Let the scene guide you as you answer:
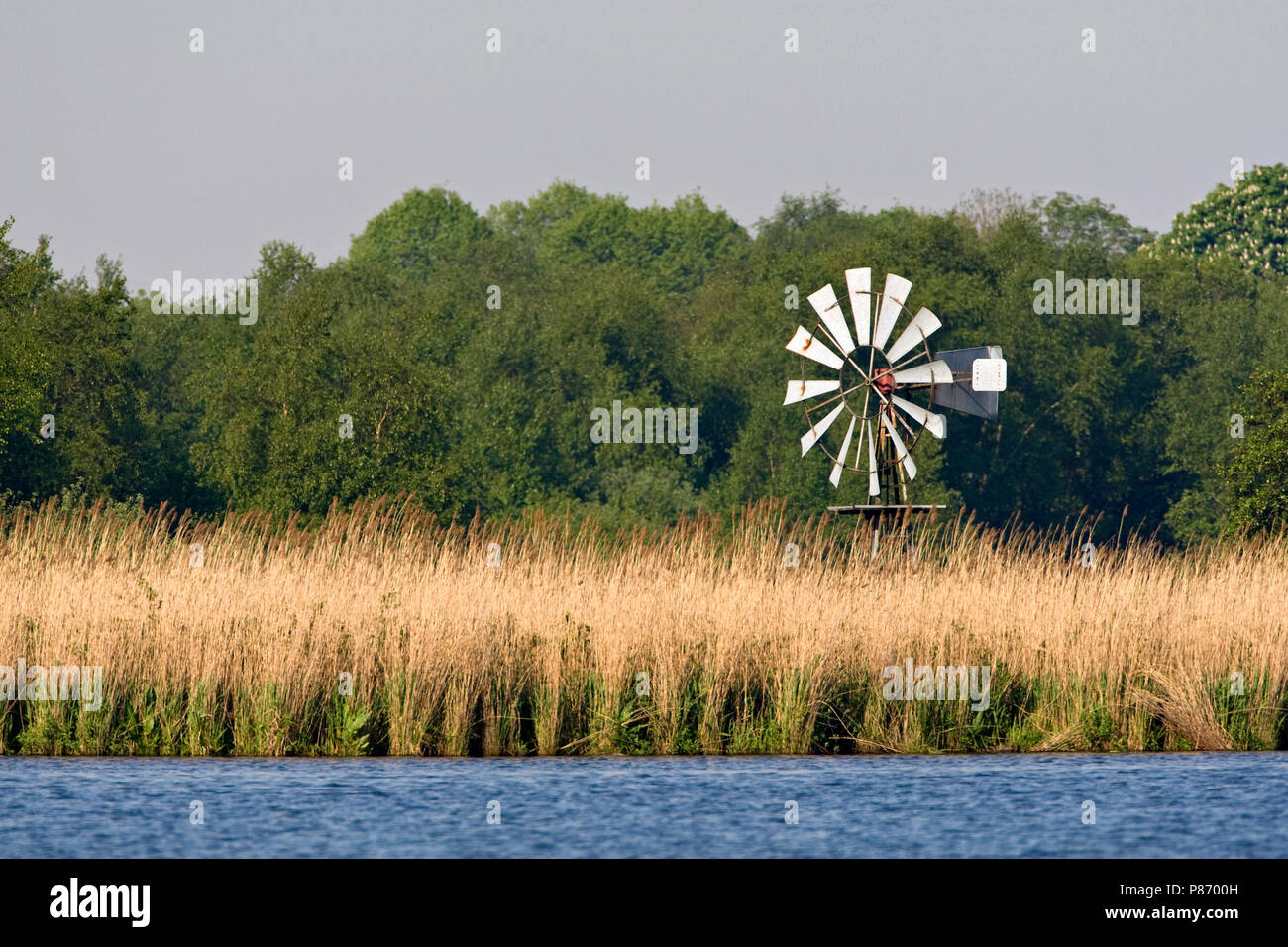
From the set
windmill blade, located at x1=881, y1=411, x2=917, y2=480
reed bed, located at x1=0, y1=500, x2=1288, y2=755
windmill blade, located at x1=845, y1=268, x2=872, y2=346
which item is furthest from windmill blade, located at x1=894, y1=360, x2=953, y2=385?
reed bed, located at x1=0, y1=500, x2=1288, y2=755

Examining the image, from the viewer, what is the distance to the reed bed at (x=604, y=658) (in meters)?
18.7

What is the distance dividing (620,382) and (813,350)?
1338 inches

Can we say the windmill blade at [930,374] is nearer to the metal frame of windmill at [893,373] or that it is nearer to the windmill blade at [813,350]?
the metal frame of windmill at [893,373]

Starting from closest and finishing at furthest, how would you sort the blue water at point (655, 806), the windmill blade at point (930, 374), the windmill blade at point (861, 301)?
the blue water at point (655, 806)
the windmill blade at point (861, 301)
the windmill blade at point (930, 374)

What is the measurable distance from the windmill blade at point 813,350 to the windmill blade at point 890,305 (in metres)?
0.76

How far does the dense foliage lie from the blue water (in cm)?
2442

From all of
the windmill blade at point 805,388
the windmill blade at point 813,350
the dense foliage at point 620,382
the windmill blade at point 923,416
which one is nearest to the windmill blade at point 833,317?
the windmill blade at point 813,350

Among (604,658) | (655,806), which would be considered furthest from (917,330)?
(655,806)

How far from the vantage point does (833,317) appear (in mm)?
31875

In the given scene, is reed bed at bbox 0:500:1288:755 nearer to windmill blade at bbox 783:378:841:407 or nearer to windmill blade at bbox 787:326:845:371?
windmill blade at bbox 787:326:845:371
